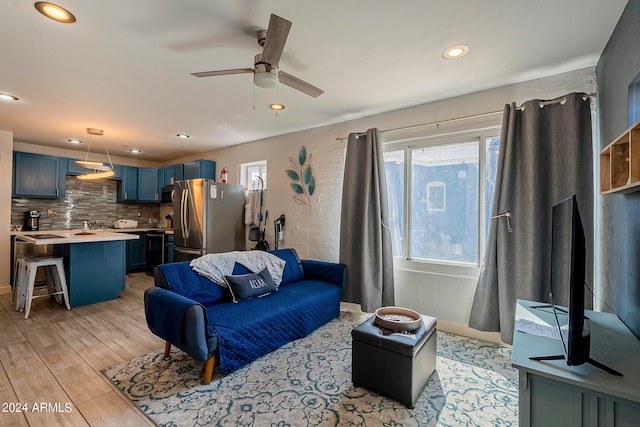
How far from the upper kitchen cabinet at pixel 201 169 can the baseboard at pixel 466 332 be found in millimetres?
4459

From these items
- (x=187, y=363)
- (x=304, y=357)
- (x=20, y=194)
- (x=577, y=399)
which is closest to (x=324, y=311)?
(x=304, y=357)

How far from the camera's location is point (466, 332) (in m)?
2.87

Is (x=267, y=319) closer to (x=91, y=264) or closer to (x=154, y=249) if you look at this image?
(x=91, y=264)

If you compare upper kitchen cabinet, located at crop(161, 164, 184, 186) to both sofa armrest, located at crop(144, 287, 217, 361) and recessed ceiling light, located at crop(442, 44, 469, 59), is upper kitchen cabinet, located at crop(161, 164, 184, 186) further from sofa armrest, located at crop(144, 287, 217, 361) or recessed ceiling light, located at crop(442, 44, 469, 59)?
recessed ceiling light, located at crop(442, 44, 469, 59)

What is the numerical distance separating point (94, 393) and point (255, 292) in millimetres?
1287

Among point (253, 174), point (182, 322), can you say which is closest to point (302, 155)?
point (253, 174)

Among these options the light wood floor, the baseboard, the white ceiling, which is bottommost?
the light wood floor

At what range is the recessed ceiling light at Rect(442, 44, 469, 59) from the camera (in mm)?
2051

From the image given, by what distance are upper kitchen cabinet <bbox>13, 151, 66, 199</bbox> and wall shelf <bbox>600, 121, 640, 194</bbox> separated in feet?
23.3

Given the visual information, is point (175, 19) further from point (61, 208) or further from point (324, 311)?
point (61, 208)

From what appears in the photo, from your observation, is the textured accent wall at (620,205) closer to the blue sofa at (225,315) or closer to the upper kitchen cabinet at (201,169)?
the blue sofa at (225,315)

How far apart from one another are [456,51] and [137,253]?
20.7ft

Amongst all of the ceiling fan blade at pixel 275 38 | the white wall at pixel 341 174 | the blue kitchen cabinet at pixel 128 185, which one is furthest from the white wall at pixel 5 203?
the ceiling fan blade at pixel 275 38

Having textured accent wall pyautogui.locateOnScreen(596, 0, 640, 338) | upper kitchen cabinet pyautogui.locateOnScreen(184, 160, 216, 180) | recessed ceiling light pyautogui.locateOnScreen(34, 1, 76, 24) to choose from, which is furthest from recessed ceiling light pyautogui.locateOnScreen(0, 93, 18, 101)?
textured accent wall pyautogui.locateOnScreen(596, 0, 640, 338)
